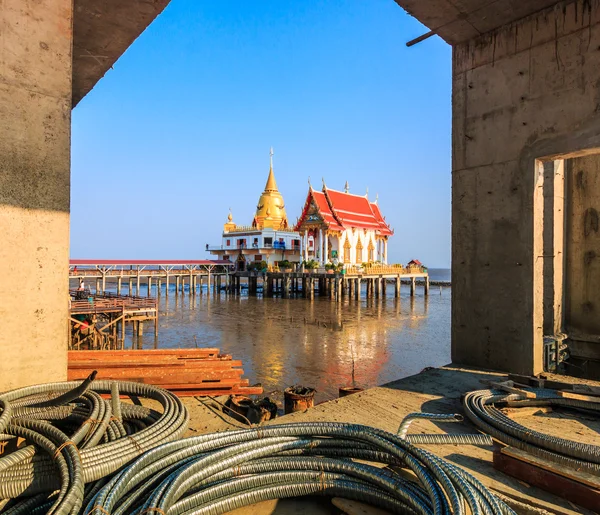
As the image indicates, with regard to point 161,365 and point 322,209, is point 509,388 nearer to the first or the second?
point 161,365

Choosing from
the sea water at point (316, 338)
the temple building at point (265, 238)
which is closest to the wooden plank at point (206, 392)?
the sea water at point (316, 338)

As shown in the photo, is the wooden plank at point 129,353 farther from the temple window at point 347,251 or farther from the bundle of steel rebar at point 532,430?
the temple window at point 347,251

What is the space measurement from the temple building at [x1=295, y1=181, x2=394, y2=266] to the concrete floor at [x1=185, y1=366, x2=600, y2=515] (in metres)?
28.9

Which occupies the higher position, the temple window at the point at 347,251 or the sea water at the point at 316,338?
the temple window at the point at 347,251

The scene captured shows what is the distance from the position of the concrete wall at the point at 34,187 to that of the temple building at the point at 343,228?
29820 mm

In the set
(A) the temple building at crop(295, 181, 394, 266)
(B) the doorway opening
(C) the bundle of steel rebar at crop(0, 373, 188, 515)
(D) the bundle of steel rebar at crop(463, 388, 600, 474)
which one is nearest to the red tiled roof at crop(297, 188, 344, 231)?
(A) the temple building at crop(295, 181, 394, 266)

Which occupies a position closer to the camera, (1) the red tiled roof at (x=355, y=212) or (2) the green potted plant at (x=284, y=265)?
(1) the red tiled roof at (x=355, y=212)

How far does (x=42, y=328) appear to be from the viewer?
315 centimetres

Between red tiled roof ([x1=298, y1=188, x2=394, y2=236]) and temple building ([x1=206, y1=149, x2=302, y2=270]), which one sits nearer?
red tiled roof ([x1=298, y1=188, x2=394, y2=236])

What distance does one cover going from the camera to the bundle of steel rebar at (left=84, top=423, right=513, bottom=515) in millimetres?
1919

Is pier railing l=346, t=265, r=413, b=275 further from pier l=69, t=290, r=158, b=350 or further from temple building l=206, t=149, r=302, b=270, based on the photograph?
pier l=69, t=290, r=158, b=350

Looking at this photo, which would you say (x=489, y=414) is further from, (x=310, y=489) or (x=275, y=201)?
(x=275, y=201)

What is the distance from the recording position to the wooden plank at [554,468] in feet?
6.87

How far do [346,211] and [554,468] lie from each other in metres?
34.0
